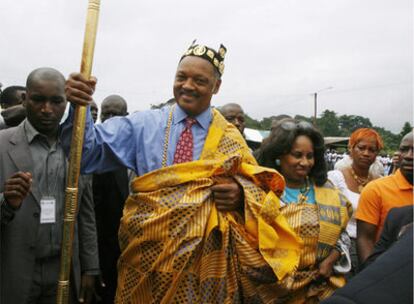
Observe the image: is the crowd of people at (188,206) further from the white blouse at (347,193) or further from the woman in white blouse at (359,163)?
the woman in white blouse at (359,163)

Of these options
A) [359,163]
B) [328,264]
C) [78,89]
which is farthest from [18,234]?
[359,163]

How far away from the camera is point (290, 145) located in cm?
292

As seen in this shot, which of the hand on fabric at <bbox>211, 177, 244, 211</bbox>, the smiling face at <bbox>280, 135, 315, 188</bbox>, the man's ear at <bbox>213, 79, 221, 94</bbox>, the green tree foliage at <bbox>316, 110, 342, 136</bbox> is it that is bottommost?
the green tree foliage at <bbox>316, 110, 342, 136</bbox>

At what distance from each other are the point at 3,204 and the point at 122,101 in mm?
2741

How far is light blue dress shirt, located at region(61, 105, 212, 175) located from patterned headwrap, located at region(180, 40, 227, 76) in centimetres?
33

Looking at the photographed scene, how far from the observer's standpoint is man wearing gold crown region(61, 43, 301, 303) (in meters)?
2.21

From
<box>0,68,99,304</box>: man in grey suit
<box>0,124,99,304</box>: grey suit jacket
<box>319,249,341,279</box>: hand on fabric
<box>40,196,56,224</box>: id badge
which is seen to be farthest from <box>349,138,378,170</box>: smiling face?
<box>40,196,56,224</box>: id badge

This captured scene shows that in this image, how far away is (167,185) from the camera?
7.43ft

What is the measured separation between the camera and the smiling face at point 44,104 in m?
2.72

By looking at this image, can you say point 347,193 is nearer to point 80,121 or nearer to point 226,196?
point 226,196

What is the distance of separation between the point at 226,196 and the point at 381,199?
1347mm

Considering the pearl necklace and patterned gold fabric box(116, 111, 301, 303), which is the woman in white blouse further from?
patterned gold fabric box(116, 111, 301, 303)

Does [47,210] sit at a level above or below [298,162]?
below

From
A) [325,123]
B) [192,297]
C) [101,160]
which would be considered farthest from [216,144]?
[325,123]
